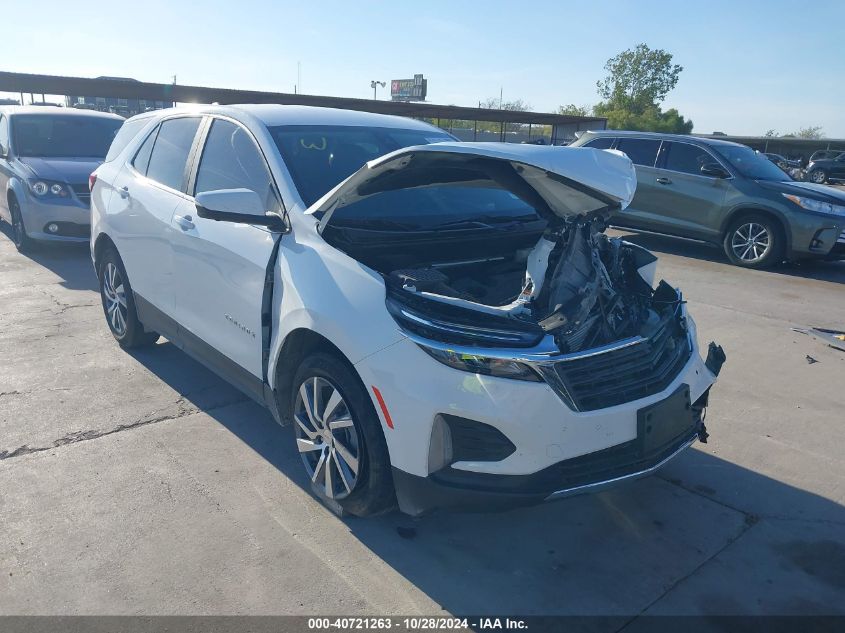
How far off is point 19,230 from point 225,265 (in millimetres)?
7126

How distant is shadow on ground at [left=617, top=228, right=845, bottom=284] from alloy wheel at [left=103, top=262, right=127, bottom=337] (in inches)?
318

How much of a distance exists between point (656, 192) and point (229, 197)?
839cm

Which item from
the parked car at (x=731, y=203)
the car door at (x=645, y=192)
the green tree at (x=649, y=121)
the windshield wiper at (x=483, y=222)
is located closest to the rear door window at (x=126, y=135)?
the windshield wiper at (x=483, y=222)

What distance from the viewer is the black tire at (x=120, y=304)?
207 inches

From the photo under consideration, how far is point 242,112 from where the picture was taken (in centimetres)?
412

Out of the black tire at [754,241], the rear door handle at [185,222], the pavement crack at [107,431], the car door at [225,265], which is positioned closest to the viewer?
the car door at [225,265]

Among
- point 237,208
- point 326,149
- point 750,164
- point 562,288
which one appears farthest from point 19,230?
point 750,164

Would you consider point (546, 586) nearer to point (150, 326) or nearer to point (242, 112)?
point (242, 112)

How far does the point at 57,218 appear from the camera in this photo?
28.7ft

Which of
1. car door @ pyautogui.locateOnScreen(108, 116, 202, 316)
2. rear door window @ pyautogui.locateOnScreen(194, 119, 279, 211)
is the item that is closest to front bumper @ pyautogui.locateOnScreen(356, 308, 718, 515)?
rear door window @ pyautogui.locateOnScreen(194, 119, 279, 211)

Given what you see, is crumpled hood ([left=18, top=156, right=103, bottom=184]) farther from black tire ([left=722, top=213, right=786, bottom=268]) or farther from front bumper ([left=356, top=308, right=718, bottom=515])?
black tire ([left=722, top=213, right=786, bottom=268])

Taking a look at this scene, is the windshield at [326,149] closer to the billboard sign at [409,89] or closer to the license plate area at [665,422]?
the license plate area at [665,422]

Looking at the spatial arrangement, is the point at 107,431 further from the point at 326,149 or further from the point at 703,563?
the point at 703,563

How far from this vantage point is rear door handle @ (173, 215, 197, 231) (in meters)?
4.17
